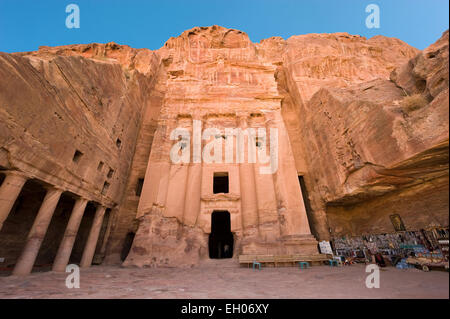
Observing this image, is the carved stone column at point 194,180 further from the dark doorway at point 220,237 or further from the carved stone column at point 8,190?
the carved stone column at point 8,190

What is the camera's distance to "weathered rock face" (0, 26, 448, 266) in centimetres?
826

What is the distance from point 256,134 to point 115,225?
13.8m

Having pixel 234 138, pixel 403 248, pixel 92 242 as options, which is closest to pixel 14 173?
pixel 92 242

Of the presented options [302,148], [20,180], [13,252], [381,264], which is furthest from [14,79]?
[302,148]

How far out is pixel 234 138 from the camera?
16.9 meters

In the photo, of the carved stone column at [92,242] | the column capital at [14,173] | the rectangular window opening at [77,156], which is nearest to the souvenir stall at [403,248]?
the carved stone column at [92,242]

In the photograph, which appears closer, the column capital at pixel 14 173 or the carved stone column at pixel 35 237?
the column capital at pixel 14 173

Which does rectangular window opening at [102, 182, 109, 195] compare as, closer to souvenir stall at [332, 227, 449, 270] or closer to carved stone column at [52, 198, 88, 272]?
carved stone column at [52, 198, 88, 272]

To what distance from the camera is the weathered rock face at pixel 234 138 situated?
8258 mm

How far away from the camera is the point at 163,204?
1361 cm

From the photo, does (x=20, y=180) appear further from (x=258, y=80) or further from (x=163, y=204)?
(x=258, y=80)

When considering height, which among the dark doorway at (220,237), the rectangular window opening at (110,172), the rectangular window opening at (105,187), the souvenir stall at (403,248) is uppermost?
the rectangular window opening at (110,172)

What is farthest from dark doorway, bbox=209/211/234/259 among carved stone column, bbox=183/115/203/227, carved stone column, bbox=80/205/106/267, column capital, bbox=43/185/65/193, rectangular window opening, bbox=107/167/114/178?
column capital, bbox=43/185/65/193

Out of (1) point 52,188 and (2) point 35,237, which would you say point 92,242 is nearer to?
(2) point 35,237
